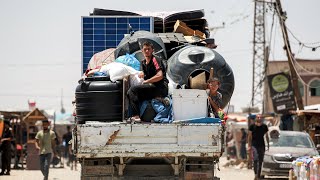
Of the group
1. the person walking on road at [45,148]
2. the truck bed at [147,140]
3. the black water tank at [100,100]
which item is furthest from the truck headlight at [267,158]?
the truck bed at [147,140]

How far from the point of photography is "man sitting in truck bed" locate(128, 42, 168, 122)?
1170 cm

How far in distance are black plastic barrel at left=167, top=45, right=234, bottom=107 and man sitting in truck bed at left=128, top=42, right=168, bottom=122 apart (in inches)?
46.9

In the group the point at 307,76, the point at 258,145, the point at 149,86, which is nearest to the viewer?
the point at 149,86

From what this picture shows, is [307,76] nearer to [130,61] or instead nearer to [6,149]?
[6,149]

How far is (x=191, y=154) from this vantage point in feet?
36.0

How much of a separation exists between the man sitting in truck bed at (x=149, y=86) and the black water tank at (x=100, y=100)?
0.22 metres

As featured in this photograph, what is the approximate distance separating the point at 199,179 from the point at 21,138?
25.2 metres

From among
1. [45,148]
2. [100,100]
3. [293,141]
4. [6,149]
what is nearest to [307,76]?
[6,149]

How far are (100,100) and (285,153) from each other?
12518mm

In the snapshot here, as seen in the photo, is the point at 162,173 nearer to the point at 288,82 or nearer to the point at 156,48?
the point at 156,48

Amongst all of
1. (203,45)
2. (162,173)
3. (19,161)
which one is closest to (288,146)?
(203,45)

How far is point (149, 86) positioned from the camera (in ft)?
38.3

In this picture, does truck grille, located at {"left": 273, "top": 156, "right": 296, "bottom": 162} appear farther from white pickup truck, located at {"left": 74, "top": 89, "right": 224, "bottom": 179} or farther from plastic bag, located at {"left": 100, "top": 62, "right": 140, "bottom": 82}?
white pickup truck, located at {"left": 74, "top": 89, "right": 224, "bottom": 179}

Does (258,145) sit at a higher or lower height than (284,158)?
higher
